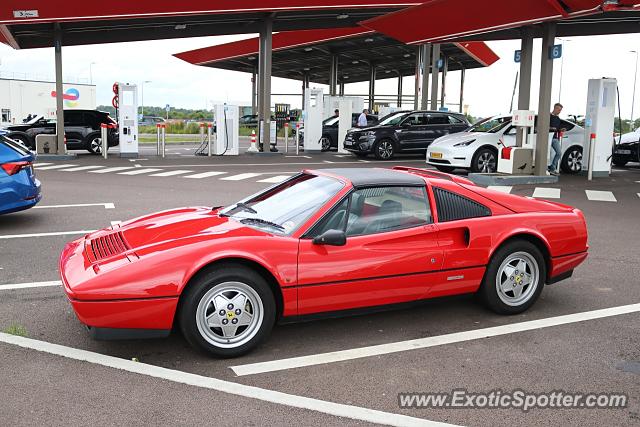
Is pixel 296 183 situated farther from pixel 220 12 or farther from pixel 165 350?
pixel 220 12

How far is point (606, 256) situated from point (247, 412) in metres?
5.78

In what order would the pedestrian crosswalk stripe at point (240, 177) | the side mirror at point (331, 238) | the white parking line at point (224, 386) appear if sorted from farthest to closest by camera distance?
1. the pedestrian crosswalk stripe at point (240, 177)
2. the side mirror at point (331, 238)
3. the white parking line at point (224, 386)

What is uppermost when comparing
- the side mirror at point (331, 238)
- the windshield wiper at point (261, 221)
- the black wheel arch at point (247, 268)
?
the windshield wiper at point (261, 221)

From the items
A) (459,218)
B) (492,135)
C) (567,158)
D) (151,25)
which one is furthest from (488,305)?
(151,25)

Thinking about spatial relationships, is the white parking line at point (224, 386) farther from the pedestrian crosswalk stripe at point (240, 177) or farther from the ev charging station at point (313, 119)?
the ev charging station at point (313, 119)

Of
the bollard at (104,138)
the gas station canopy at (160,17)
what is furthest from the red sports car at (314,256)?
the bollard at (104,138)

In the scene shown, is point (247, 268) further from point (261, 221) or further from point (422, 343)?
point (422, 343)

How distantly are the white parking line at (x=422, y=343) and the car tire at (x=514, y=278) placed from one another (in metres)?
0.21

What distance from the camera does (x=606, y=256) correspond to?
311 inches

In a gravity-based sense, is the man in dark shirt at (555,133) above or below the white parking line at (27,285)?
above

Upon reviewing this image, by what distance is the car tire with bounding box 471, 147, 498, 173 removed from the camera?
16.9m

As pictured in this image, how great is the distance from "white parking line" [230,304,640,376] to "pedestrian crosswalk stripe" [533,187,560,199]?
7939 millimetres

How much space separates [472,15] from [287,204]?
13.0m

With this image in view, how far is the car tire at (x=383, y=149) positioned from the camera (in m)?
22.5
